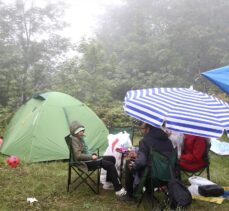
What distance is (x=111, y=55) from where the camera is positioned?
17484mm

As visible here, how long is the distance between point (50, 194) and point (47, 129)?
6.47 ft

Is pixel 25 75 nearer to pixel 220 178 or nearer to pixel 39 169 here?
pixel 39 169

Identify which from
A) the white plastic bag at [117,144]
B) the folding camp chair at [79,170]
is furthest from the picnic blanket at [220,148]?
the folding camp chair at [79,170]

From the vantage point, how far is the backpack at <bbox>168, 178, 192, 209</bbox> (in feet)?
11.5

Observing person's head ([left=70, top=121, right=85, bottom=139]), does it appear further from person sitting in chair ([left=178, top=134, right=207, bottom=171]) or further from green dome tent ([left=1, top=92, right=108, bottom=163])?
green dome tent ([left=1, top=92, right=108, bottom=163])

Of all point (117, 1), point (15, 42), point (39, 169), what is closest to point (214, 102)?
point (39, 169)

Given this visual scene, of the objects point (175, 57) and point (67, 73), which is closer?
point (67, 73)

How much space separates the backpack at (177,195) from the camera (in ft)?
11.5

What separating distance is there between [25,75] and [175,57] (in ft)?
28.3

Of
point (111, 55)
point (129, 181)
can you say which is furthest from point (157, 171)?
point (111, 55)

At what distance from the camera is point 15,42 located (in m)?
16.7

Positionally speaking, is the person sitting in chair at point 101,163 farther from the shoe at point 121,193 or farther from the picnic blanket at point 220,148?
the picnic blanket at point 220,148

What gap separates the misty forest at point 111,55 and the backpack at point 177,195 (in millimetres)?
9838

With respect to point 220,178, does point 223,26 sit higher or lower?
higher
